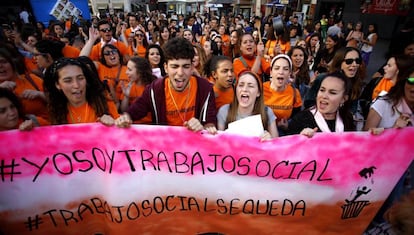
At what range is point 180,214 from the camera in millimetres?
2027

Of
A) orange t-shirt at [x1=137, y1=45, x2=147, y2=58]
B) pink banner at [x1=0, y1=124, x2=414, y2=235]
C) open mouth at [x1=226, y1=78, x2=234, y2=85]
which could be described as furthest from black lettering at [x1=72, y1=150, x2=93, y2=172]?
orange t-shirt at [x1=137, y1=45, x2=147, y2=58]

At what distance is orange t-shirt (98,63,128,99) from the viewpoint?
3.22 m

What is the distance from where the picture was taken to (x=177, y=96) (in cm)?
221

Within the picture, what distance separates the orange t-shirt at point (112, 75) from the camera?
322cm

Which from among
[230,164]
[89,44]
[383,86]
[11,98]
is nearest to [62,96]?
[11,98]

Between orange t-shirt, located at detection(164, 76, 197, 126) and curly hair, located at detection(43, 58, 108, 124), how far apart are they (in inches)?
20.4

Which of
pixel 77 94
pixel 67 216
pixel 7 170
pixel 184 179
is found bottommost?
pixel 67 216

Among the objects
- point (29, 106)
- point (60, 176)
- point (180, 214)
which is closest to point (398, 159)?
point (180, 214)

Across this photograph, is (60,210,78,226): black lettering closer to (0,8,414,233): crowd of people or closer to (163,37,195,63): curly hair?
(0,8,414,233): crowd of people

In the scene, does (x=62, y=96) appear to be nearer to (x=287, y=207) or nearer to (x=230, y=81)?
(x=230, y=81)

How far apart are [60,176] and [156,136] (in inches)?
28.5

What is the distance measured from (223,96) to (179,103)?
83 cm

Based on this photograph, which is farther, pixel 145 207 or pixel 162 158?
pixel 145 207

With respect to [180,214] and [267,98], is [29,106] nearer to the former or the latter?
[180,214]
